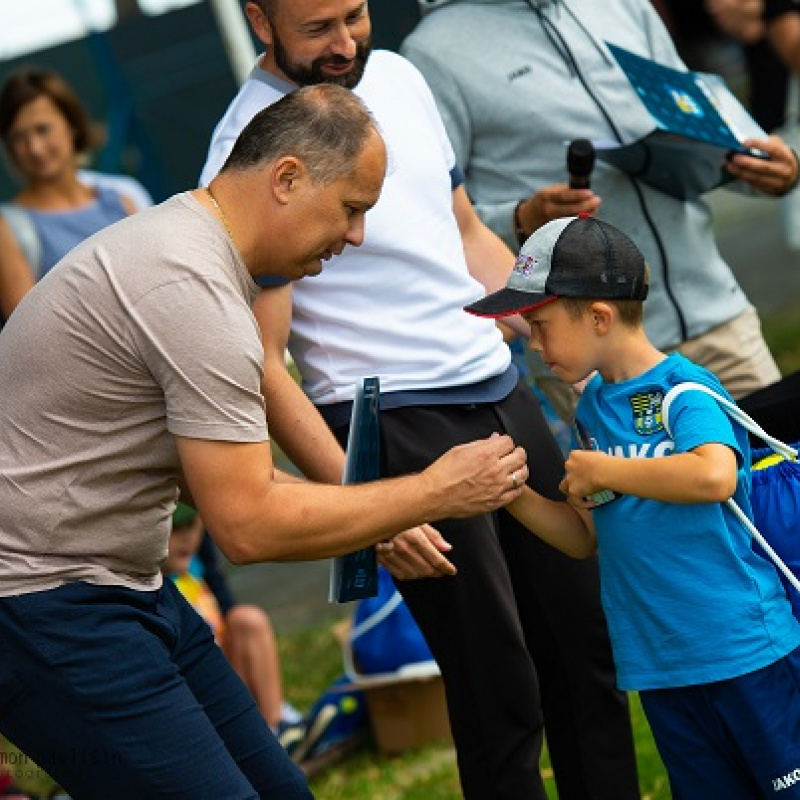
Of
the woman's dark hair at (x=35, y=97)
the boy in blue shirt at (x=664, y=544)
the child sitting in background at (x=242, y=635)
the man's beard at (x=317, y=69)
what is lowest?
the child sitting in background at (x=242, y=635)

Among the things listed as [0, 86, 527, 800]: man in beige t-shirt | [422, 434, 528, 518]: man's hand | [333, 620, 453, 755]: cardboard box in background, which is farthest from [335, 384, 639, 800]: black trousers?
[333, 620, 453, 755]: cardboard box in background

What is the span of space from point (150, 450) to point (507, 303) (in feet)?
2.63

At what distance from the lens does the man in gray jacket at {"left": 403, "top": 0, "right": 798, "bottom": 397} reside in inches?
185

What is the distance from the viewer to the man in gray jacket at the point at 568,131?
4691mm

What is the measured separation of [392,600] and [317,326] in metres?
2.01

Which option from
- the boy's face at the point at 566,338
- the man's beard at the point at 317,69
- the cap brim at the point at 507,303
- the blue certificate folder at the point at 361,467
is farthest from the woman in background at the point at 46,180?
the boy's face at the point at 566,338

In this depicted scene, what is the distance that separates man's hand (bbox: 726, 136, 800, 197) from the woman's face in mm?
2487

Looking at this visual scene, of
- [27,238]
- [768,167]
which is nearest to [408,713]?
[27,238]

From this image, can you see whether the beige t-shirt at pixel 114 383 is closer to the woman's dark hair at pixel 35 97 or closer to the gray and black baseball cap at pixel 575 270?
the gray and black baseball cap at pixel 575 270

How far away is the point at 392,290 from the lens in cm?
400

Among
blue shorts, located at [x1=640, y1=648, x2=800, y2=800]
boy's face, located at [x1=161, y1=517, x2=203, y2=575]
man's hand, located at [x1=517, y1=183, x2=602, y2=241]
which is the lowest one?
boy's face, located at [x1=161, y1=517, x2=203, y2=575]

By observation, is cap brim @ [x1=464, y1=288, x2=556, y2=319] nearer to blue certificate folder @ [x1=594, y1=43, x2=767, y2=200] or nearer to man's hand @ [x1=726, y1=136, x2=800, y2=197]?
blue certificate folder @ [x1=594, y1=43, x2=767, y2=200]

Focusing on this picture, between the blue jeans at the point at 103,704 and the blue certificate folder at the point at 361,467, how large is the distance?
479 millimetres

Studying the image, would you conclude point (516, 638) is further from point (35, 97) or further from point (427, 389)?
point (35, 97)
